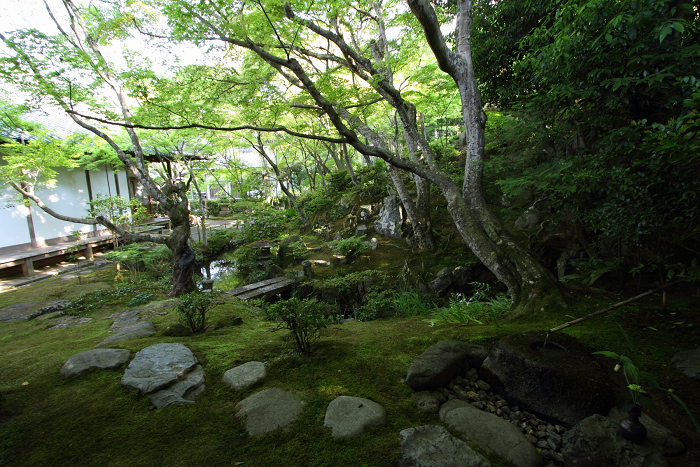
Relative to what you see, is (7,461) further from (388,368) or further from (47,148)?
(47,148)

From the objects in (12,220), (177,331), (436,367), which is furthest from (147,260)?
(436,367)

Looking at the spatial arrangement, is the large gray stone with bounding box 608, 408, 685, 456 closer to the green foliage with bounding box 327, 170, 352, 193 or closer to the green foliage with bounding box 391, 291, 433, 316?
the green foliage with bounding box 391, 291, 433, 316

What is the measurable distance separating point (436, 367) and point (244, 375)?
68.0 inches

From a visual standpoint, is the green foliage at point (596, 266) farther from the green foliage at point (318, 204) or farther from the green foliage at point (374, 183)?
the green foliage at point (318, 204)

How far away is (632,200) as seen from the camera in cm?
320

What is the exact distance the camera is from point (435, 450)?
2037 mm

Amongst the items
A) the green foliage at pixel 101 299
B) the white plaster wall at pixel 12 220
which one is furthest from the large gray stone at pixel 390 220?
the white plaster wall at pixel 12 220

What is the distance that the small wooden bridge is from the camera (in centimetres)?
834

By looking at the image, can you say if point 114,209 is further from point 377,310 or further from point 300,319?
point 300,319

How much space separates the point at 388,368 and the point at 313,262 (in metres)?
7.51

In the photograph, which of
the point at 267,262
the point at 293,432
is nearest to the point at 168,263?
the point at 267,262

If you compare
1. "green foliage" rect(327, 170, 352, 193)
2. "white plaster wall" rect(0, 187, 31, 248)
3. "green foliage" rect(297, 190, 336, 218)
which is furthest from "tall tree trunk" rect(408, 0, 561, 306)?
"white plaster wall" rect(0, 187, 31, 248)

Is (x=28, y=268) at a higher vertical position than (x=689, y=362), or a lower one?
higher

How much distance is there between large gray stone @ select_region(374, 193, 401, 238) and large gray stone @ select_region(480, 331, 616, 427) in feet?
24.8
